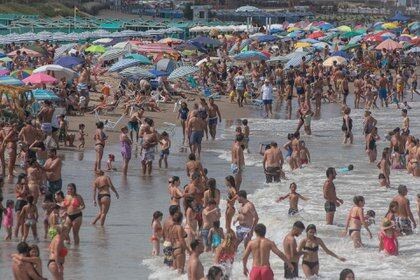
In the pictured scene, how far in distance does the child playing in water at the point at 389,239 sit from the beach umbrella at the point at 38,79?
13.3 m

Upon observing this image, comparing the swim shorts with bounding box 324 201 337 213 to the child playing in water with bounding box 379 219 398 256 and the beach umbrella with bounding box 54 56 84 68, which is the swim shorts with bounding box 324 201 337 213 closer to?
the child playing in water with bounding box 379 219 398 256

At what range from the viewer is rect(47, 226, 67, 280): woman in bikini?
39.8ft

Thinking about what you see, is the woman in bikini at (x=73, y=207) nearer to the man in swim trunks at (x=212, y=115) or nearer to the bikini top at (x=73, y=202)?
the bikini top at (x=73, y=202)

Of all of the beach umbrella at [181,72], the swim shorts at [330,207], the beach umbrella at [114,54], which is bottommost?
the swim shorts at [330,207]

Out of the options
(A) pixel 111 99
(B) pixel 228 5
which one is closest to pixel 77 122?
(A) pixel 111 99

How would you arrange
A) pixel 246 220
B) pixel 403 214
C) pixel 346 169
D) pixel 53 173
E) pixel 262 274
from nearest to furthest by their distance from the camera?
pixel 262 274
pixel 246 220
pixel 403 214
pixel 53 173
pixel 346 169

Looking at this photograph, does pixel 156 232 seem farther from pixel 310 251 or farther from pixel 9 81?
pixel 9 81

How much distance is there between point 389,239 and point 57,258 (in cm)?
457

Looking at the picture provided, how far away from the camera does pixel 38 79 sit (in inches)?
1040

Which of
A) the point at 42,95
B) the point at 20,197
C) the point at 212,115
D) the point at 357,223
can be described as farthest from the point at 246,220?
the point at 42,95

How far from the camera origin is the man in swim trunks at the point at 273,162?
19.1m

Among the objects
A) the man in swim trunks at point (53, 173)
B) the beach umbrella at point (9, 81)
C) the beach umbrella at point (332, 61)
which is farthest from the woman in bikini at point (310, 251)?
the beach umbrella at point (332, 61)

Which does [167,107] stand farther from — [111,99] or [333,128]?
[333,128]

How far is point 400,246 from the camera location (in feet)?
50.1
